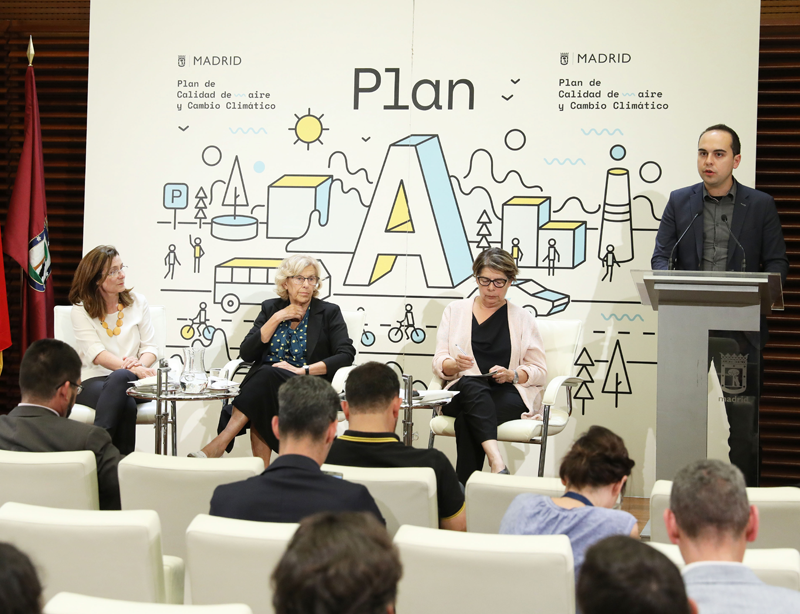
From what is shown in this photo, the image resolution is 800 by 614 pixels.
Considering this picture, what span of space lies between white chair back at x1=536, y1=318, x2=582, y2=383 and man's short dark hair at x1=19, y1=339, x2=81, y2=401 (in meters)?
2.90

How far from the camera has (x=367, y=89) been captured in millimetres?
5508

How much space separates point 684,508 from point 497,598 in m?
0.43

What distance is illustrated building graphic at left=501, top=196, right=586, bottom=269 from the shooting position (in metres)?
5.34

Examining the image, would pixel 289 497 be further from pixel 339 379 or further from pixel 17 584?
pixel 339 379

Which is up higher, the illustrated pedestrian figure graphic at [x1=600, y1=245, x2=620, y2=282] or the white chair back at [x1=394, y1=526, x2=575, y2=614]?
the illustrated pedestrian figure graphic at [x1=600, y1=245, x2=620, y2=282]

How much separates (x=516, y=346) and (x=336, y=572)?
12.2 ft

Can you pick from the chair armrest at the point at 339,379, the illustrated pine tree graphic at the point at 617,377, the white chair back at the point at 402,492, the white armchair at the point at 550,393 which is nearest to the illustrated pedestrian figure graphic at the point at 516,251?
the white armchair at the point at 550,393

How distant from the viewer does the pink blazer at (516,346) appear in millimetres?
4715

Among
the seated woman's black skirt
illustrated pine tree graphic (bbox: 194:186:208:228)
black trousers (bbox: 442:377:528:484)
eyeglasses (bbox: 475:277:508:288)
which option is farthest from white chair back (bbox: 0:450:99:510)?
illustrated pine tree graphic (bbox: 194:186:208:228)

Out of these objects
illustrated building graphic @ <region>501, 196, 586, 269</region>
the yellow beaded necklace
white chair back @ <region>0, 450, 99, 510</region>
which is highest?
illustrated building graphic @ <region>501, 196, 586, 269</region>

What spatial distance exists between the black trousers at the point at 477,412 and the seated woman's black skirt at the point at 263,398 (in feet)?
3.18

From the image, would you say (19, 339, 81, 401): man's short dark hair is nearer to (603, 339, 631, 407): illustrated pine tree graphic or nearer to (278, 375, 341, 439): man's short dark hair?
(278, 375, 341, 439): man's short dark hair

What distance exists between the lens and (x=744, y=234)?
14.1 ft

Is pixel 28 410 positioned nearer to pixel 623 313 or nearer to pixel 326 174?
pixel 326 174
